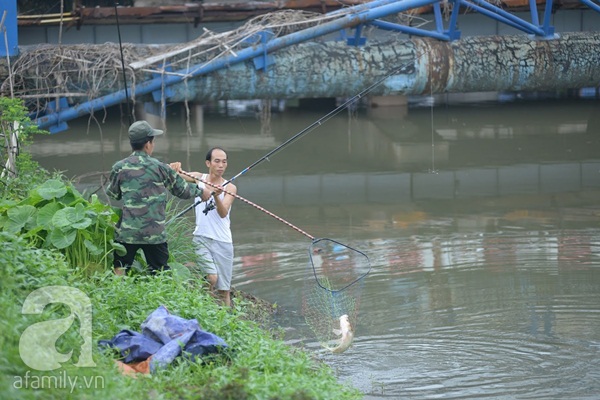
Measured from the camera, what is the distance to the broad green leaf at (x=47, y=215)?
303 inches

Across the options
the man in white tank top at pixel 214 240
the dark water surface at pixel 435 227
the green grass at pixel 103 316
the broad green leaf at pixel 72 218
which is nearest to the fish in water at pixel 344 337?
the dark water surface at pixel 435 227

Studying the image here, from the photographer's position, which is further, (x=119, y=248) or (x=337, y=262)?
(x=337, y=262)

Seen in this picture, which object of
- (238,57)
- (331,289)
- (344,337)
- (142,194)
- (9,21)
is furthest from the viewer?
(238,57)

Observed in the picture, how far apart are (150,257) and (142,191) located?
1.84ft

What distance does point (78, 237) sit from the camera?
25.0 ft

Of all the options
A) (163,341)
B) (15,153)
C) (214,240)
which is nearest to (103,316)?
(163,341)

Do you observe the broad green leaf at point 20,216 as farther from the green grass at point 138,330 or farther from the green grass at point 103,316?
the green grass at point 138,330

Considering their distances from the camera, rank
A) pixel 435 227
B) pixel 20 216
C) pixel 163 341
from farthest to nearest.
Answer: pixel 435 227
pixel 20 216
pixel 163 341

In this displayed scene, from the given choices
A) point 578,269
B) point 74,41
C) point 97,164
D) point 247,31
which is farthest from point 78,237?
point 74,41

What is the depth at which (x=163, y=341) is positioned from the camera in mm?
6289

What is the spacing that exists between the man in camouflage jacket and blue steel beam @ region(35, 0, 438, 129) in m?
8.82

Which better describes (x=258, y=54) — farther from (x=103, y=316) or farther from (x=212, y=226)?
(x=103, y=316)

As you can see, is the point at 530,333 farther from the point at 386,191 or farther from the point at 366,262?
the point at 386,191

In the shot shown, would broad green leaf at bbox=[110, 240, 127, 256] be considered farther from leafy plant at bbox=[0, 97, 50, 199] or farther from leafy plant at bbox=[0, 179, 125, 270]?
leafy plant at bbox=[0, 97, 50, 199]
